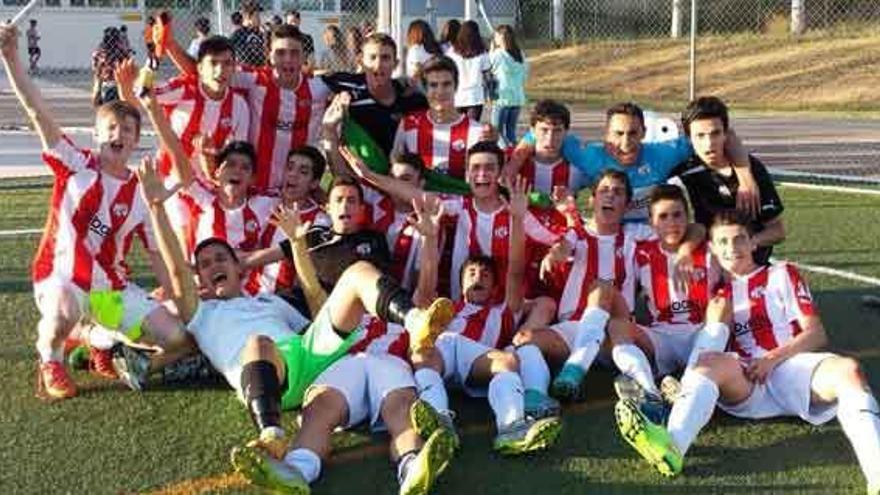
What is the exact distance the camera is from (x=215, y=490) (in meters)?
3.76

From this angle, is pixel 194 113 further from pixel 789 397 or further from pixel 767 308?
pixel 789 397

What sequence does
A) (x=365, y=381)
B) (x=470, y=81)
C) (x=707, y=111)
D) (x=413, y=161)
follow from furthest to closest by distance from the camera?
(x=470, y=81)
(x=413, y=161)
(x=707, y=111)
(x=365, y=381)

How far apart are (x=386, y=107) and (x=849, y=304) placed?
294cm

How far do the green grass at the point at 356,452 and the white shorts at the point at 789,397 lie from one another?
0.05 meters

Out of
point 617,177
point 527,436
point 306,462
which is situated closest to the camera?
point 306,462

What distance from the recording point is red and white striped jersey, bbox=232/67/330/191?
20.9 ft

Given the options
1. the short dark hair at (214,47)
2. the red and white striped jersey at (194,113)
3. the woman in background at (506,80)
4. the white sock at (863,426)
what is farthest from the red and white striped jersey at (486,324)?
the woman in background at (506,80)

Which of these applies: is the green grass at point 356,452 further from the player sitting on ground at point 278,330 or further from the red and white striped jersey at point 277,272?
the red and white striped jersey at point 277,272

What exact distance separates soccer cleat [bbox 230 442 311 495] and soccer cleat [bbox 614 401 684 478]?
1.19 m

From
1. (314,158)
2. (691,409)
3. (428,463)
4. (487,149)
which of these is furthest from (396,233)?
(428,463)

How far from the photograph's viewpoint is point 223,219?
18.4 ft

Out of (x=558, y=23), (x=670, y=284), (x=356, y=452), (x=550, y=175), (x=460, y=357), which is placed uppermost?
(x=558, y=23)

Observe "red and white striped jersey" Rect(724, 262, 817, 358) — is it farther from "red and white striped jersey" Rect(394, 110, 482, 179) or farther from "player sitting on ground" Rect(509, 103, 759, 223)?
"red and white striped jersey" Rect(394, 110, 482, 179)

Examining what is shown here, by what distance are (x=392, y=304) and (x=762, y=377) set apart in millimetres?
1587
